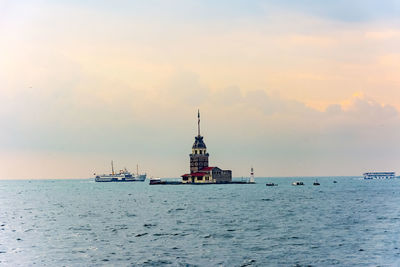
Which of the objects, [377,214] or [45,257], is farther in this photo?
[377,214]

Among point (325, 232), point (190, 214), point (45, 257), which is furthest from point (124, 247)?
point (190, 214)

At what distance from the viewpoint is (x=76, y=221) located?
7975cm

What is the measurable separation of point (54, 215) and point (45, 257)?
4531 cm

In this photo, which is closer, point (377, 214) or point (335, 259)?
point (335, 259)

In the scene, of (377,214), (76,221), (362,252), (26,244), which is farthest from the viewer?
(377,214)

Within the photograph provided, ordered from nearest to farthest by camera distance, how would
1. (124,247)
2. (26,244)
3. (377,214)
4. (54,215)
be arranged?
(124,247), (26,244), (377,214), (54,215)

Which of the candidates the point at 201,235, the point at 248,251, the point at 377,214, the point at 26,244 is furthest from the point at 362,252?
the point at 377,214

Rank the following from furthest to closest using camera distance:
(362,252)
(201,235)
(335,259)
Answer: (201,235) < (362,252) < (335,259)

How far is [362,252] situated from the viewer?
49500 mm

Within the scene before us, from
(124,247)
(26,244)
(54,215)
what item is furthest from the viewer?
(54,215)

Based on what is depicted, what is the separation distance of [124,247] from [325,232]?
23515 mm

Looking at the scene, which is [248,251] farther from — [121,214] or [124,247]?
[121,214]

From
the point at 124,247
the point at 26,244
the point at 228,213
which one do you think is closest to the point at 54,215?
the point at 228,213

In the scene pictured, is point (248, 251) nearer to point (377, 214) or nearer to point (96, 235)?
point (96, 235)
